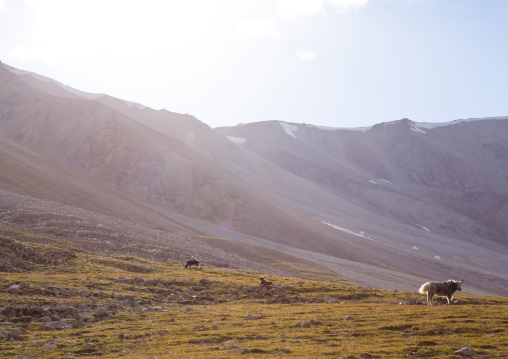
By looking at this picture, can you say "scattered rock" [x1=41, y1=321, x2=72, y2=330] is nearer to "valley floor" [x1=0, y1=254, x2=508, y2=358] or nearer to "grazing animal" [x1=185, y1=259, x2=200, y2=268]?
"valley floor" [x1=0, y1=254, x2=508, y2=358]

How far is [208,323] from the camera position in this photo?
Result: 21.1 m

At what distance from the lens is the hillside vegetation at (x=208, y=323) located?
1554 cm

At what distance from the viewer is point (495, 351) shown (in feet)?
49.0

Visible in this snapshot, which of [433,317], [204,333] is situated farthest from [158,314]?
[433,317]

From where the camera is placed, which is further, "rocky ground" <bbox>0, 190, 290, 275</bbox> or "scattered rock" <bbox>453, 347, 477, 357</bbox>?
"rocky ground" <bbox>0, 190, 290, 275</bbox>

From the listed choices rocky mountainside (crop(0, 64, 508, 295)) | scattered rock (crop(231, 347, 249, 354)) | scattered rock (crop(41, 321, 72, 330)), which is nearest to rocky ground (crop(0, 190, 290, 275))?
rocky mountainside (crop(0, 64, 508, 295))

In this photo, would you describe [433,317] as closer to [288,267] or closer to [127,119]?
[288,267]

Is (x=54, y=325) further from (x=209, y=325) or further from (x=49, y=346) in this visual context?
(x=209, y=325)

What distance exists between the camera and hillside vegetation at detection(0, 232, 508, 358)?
15.5 m

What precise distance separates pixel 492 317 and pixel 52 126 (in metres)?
175

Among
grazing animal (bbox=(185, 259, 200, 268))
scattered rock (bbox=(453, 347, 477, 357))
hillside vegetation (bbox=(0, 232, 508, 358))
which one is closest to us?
scattered rock (bbox=(453, 347, 477, 357))

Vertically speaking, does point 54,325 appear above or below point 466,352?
below

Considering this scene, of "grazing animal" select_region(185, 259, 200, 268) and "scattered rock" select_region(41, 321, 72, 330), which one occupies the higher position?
"scattered rock" select_region(41, 321, 72, 330)

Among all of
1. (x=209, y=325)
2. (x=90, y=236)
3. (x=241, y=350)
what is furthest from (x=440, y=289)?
(x=90, y=236)
